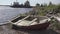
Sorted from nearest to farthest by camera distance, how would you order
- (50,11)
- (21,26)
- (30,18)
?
(21,26)
(30,18)
(50,11)

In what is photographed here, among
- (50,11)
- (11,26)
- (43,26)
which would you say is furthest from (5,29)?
(50,11)

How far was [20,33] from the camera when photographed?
10.7 metres

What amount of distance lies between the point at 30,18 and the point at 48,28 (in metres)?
1.98

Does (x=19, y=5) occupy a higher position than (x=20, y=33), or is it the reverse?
(x=20, y=33)

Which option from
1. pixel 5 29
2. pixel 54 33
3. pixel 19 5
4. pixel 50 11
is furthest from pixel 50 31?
pixel 19 5

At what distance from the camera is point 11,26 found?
11.3 metres

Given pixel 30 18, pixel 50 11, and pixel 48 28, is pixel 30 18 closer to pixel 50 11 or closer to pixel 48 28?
pixel 48 28

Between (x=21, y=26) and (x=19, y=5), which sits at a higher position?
(x=21, y=26)

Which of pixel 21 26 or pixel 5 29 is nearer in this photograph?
pixel 21 26

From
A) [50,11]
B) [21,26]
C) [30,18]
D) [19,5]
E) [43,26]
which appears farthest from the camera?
[19,5]

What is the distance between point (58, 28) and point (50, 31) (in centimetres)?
60

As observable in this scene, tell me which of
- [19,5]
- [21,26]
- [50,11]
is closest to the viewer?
[21,26]

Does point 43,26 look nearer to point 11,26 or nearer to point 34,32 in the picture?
point 34,32

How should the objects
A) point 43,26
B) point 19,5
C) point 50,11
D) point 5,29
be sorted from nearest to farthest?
point 43,26 < point 5,29 < point 50,11 < point 19,5
